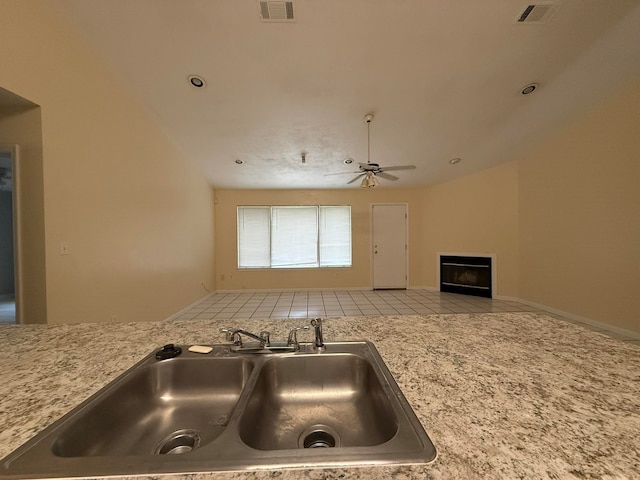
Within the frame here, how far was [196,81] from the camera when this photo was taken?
2627 mm

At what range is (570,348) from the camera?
2.85 feet

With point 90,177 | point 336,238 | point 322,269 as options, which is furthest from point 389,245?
point 90,177

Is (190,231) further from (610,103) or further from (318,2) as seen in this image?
(610,103)

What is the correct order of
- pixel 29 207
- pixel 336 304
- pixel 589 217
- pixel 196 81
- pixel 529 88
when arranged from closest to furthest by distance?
pixel 29 207
pixel 196 81
pixel 529 88
pixel 589 217
pixel 336 304

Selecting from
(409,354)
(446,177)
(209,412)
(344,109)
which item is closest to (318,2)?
(344,109)

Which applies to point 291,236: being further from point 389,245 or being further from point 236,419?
point 236,419

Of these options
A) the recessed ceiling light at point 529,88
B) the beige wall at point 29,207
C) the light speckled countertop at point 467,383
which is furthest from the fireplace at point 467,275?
the beige wall at point 29,207

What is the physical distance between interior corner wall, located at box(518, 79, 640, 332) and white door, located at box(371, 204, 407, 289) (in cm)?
230

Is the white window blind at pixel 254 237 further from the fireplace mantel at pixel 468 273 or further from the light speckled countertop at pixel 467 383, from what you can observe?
the light speckled countertop at pixel 467 383

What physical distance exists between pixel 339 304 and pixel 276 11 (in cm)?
417

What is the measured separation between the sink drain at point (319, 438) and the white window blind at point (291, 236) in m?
5.04

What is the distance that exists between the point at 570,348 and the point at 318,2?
2.74 metres

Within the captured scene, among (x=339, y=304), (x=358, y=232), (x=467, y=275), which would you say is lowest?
(x=339, y=304)

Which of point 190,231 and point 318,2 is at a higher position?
point 318,2
